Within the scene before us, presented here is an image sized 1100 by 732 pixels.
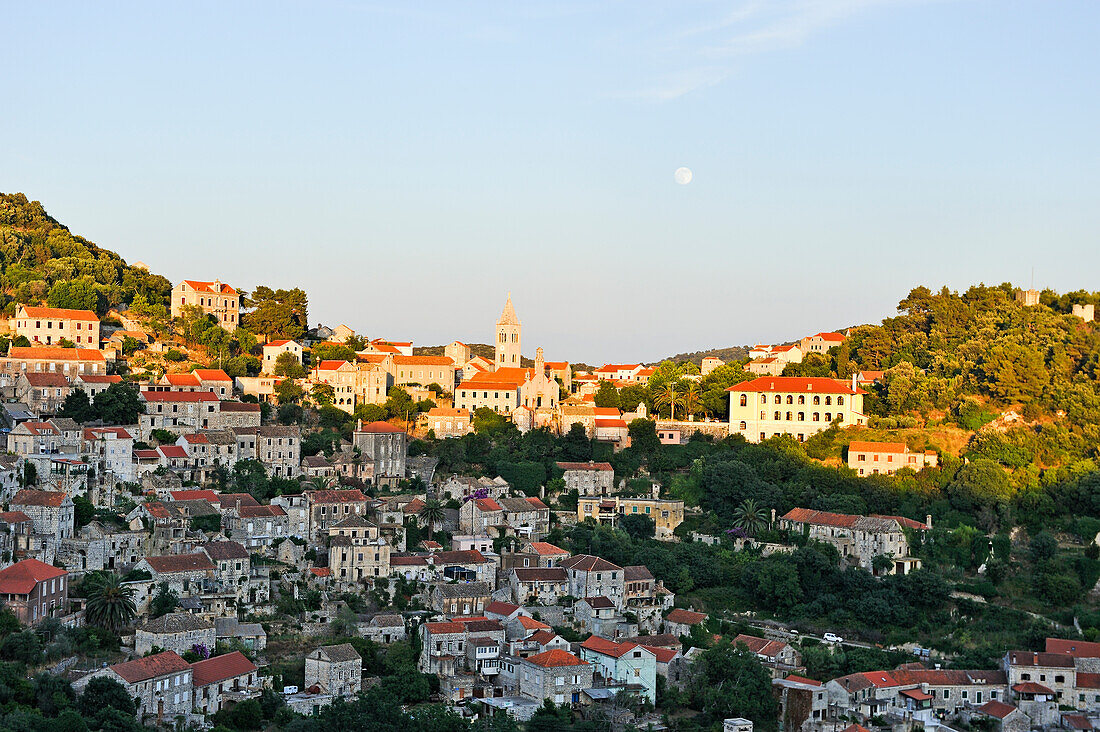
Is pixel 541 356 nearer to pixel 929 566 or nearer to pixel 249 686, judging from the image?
pixel 929 566

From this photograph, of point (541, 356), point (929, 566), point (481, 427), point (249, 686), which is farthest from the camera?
point (541, 356)

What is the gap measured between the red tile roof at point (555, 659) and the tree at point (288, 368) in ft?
74.5

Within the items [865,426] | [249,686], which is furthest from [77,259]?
[865,426]

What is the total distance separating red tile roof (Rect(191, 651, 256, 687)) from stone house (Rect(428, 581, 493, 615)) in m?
6.64

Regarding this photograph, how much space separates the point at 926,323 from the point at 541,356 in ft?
Answer: 59.9

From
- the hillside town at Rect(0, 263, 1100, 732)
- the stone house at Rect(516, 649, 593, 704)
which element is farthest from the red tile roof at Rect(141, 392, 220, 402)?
the stone house at Rect(516, 649, 593, 704)

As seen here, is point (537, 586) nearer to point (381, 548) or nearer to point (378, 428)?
point (381, 548)

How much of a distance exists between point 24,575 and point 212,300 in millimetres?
27608

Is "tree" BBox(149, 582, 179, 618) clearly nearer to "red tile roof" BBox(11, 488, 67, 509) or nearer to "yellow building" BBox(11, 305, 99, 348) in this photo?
"red tile roof" BBox(11, 488, 67, 509)

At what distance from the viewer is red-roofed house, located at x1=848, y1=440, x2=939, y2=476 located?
150ft

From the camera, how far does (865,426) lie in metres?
49.6

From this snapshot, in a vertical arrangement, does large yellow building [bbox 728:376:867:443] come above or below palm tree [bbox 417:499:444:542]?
above

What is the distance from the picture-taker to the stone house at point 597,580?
3778 cm

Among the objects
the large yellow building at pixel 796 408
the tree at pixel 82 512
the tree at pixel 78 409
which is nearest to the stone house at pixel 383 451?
the tree at pixel 78 409
